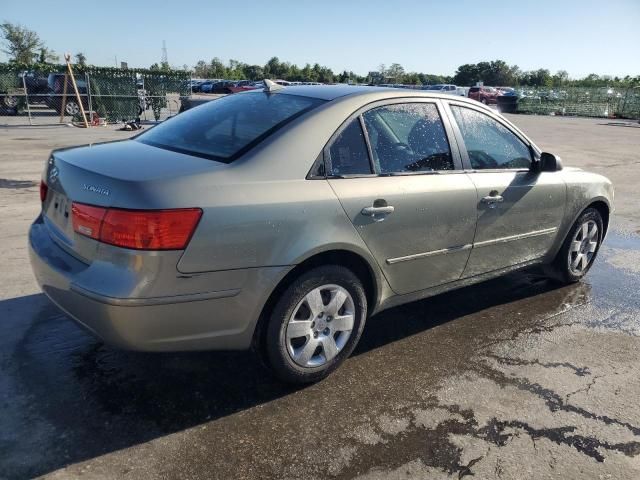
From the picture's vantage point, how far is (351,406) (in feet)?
9.80

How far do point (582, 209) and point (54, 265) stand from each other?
4095 mm

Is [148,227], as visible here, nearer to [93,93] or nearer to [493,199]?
[493,199]

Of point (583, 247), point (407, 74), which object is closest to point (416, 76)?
point (407, 74)

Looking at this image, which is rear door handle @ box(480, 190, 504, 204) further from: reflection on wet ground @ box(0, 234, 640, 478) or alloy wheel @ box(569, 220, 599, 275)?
alloy wheel @ box(569, 220, 599, 275)

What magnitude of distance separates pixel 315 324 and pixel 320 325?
1.6 inches

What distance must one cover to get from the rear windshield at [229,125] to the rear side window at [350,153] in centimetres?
27

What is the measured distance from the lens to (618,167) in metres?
13.2

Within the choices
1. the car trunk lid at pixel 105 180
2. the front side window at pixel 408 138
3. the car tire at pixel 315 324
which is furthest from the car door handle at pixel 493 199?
the car trunk lid at pixel 105 180

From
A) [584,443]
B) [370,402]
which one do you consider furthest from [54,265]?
[584,443]

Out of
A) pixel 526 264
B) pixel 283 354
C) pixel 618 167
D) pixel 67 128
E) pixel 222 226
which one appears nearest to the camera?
pixel 222 226

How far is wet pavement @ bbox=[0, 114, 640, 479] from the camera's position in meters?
2.53

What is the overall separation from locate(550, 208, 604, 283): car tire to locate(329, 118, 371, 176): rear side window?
7.98 feet

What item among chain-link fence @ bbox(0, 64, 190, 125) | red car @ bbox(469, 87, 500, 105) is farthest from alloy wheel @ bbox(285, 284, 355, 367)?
red car @ bbox(469, 87, 500, 105)

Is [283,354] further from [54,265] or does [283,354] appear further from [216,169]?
[54,265]
